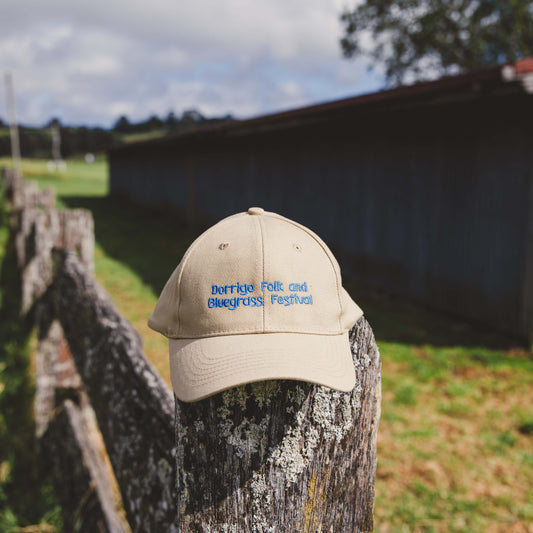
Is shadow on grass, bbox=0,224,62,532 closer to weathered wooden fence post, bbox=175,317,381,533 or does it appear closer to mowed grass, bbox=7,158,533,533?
mowed grass, bbox=7,158,533,533

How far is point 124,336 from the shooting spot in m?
1.84

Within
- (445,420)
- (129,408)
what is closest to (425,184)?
(445,420)

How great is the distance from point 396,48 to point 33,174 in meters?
28.4

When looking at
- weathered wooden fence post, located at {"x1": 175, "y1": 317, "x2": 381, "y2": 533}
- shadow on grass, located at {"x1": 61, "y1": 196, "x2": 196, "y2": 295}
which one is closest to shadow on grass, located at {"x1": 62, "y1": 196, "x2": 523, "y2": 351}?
shadow on grass, located at {"x1": 61, "y1": 196, "x2": 196, "y2": 295}

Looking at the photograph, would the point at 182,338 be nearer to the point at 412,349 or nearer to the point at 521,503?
the point at 521,503

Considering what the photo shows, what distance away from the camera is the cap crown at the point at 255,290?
103 centimetres

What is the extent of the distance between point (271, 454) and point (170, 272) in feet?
25.7

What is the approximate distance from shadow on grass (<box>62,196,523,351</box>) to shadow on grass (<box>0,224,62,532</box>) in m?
2.89

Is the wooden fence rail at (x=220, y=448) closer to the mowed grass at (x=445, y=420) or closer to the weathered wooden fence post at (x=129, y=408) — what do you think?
the weathered wooden fence post at (x=129, y=408)

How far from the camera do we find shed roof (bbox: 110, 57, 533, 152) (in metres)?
4.88

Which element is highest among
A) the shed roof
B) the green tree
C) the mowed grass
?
the green tree

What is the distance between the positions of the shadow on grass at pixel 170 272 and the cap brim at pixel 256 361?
480 centimetres

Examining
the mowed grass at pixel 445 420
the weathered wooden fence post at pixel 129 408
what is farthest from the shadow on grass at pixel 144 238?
the weathered wooden fence post at pixel 129 408

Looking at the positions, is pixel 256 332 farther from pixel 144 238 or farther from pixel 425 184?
pixel 144 238
